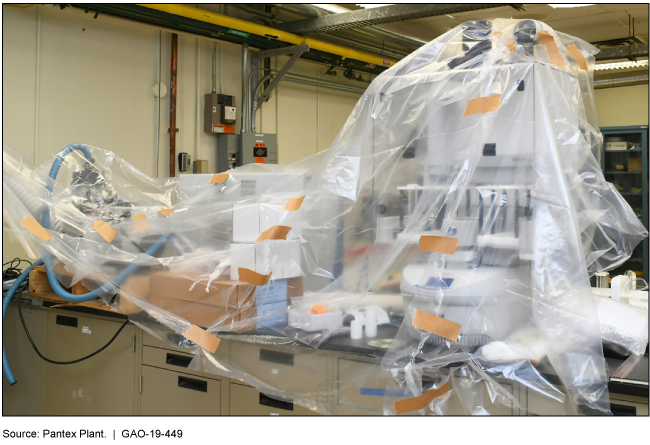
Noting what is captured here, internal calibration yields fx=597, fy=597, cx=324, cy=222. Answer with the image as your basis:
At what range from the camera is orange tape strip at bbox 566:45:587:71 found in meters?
1.81

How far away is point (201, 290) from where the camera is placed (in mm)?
1952

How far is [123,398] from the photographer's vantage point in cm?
229

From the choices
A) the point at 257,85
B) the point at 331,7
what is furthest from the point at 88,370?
the point at 331,7

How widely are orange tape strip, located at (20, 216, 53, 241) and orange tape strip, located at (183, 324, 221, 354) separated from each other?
623 millimetres

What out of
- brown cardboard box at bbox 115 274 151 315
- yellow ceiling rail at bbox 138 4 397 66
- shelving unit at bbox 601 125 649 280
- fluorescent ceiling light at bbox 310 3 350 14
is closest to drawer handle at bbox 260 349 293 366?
brown cardboard box at bbox 115 274 151 315

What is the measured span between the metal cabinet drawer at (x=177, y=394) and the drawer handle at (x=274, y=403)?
0.19m

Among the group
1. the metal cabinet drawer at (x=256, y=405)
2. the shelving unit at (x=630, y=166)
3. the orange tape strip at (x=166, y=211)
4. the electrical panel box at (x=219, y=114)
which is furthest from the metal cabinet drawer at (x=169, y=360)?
the shelving unit at (x=630, y=166)

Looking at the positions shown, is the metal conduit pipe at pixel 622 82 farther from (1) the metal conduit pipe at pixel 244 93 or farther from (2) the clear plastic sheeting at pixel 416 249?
(2) the clear plastic sheeting at pixel 416 249

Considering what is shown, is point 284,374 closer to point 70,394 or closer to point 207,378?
point 207,378

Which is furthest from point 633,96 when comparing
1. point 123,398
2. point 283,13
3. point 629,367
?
point 123,398

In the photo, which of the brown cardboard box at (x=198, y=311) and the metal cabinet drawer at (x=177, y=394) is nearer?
the brown cardboard box at (x=198, y=311)

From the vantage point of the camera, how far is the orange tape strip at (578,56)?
1809mm

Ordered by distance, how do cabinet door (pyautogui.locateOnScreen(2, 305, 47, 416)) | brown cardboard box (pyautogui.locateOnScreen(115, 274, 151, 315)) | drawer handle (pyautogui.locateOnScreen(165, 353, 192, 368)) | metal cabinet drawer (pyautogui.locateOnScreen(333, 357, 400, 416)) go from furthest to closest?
cabinet door (pyautogui.locateOnScreen(2, 305, 47, 416))
drawer handle (pyautogui.locateOnScreen(165, 353, 192, 368))
brown cardboard box (pyautogui.locateOnScreen(115, 274, 151, 315))
metal cabinet drawer (pyautogui.locateOnScreen(333, 357, 400, 416))

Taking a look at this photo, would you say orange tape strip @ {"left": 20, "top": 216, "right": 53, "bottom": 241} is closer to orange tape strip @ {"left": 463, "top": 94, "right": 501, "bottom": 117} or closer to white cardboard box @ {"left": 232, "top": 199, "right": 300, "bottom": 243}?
white cardboard box @ {"left": 232, "top": 199, "right": 300, "bottom": 243}
